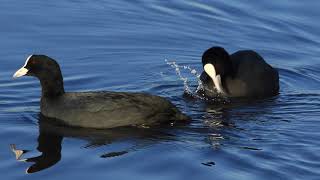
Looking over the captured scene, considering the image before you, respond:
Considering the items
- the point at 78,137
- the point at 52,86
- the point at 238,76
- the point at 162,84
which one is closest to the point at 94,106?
the point at 78,137

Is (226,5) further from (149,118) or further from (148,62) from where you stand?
(149,118)

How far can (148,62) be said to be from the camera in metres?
12.6

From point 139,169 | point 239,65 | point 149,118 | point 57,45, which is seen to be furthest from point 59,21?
point 139,169

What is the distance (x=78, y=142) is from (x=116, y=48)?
3571 mm

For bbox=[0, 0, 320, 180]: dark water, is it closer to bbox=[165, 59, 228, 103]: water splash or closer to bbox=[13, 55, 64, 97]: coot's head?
bbox=[165, 59, 228, 103]: water splash

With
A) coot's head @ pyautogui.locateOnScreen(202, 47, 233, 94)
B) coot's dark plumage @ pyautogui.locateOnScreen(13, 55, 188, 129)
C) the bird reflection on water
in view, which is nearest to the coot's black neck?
coot's dark plumage @ pyautogui.locateOnScreen(13, 55, 188, 129)

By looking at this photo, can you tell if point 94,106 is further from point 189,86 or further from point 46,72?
point 189,86

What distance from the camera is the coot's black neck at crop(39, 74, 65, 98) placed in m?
10.3

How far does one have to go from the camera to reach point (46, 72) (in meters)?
10.4

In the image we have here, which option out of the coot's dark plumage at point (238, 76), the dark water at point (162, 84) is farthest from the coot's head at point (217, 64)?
the dark water at point (162, 84)

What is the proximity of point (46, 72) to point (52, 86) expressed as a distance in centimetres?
17

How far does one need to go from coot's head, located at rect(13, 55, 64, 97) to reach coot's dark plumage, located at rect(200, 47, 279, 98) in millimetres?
2001

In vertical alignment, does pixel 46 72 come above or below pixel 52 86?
above

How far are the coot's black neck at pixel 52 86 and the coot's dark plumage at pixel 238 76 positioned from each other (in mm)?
1979
